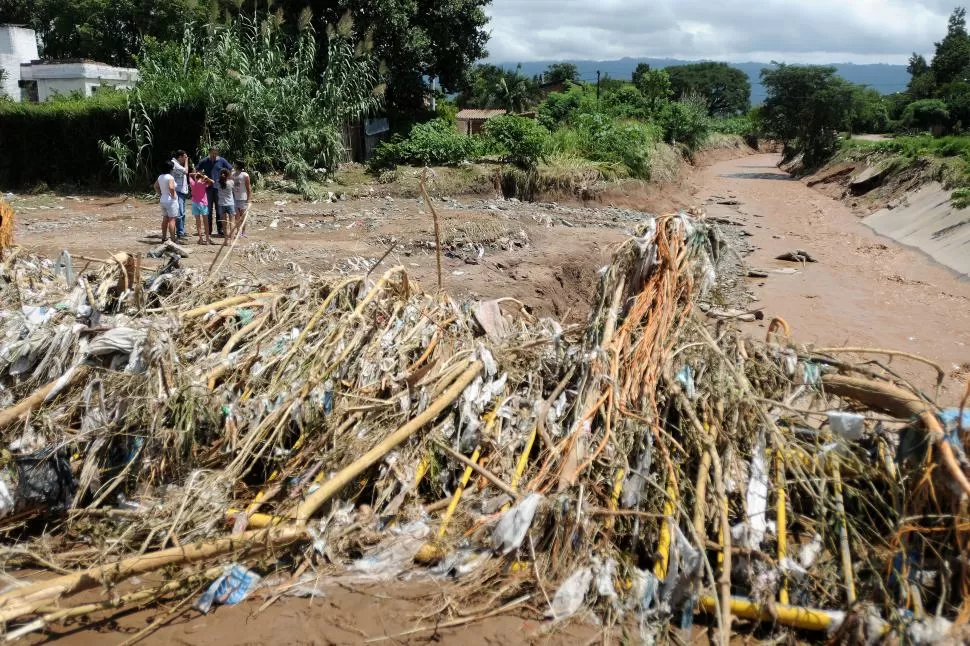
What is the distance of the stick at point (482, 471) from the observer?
11.3 ft

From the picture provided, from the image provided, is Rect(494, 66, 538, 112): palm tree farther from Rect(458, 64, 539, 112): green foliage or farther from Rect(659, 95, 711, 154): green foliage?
Rect(659, 95, 711, 154): green foliage

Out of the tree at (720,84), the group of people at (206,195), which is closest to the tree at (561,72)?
the tree at (720,84)

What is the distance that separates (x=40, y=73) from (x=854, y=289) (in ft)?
85.9

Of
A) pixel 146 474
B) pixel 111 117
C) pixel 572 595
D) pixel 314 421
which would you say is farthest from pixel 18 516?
pixel 111 117

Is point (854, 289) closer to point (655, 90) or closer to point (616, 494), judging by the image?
point (616, 494)

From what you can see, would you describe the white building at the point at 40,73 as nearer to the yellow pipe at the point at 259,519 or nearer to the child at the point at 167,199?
the child at the point at 167,199

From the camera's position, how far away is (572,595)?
3141 millimetres

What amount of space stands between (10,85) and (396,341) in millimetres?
28906

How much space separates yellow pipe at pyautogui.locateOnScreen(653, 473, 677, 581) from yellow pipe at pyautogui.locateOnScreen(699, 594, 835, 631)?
0.19 metres

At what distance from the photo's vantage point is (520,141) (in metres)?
16.2

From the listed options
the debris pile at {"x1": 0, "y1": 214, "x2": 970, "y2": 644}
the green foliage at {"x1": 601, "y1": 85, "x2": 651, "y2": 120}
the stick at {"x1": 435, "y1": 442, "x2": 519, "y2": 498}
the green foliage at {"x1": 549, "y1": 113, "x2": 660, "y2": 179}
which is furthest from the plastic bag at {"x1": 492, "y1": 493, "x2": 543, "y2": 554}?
the green foliage at {"x1": 601, "y1": 85, "x2": 651, "y2": 120}

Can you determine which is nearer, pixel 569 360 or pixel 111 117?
pixel 569 360

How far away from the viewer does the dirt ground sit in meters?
3.07

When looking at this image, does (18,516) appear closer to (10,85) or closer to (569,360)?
(569,360)
